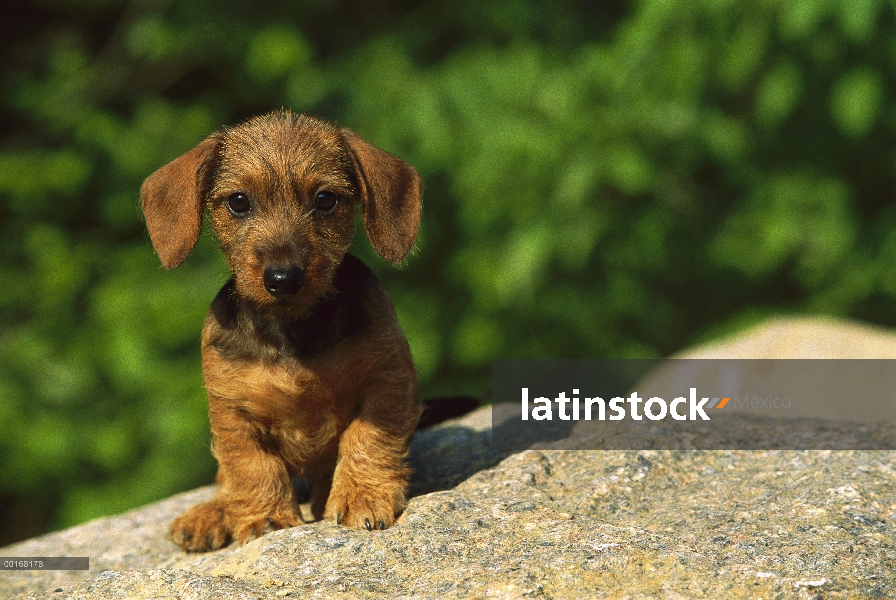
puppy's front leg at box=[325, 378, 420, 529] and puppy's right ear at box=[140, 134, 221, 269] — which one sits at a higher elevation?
puppy's right ear at box=[140, 134, 221, 269]

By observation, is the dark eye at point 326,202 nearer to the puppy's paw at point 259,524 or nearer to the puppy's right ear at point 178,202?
the puppy's right ear at point 178,202

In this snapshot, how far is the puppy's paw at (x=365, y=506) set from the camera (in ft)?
13.5

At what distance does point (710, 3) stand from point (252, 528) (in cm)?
578

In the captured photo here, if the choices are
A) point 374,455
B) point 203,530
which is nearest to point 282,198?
point 374,455

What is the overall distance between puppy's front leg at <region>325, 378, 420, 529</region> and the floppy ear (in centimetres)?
60

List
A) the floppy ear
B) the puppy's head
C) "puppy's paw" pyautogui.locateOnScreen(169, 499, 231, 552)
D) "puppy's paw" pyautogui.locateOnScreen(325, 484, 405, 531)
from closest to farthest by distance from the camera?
the puppy's head, "puppy's paw" pyautogui.locateOnScreen(325, 484, 405, 531), the floppy ear, "puppy's paw" pyautogui.locateOnScreen(169, 499, 231, 552)

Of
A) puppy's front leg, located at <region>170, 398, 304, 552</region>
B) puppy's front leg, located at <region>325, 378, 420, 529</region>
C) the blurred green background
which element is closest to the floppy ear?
puppy's front leg, located at <region>325, 378, 420, 529</region>

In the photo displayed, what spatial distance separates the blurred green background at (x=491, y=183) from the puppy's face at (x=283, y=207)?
13.3 feet

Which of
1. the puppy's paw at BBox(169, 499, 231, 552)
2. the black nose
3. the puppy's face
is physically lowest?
the puppy's paw at BBox(169, 499, 231, 552)

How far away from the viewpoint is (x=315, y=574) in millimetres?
3688

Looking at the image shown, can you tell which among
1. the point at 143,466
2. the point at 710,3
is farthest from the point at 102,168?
the point at 710,3

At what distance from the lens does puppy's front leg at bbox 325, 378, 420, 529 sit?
13.8 ft

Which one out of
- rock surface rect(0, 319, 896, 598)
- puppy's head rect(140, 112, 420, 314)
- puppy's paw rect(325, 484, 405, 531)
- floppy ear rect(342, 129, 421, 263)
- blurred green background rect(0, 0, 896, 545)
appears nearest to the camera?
rock surface rect(0, 319, 896, 598)

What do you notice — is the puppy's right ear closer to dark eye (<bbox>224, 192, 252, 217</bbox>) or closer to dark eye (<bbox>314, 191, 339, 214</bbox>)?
dark eye (<bbox>224, 192, 252, 217</bbox>)
